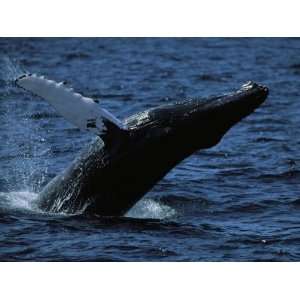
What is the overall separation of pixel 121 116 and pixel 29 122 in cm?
205

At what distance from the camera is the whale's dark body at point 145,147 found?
15.1m

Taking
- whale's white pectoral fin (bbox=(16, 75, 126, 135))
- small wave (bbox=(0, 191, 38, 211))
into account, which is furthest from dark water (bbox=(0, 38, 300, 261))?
whale's white pectoral fin (bbox=(16, 75, 126, 135))

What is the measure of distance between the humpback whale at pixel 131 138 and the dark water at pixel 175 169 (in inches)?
16.2

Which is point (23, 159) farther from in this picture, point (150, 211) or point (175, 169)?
point (150, 211)

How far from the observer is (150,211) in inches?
642

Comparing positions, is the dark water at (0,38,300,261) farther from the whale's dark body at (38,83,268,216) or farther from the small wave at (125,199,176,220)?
the whale's dark body at (38,83,268,216)

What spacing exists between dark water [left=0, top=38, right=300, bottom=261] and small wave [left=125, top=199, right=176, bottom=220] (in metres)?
0.04

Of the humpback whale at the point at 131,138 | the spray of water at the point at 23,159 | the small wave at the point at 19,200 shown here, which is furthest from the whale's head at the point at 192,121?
the small wave at the point at 19,200

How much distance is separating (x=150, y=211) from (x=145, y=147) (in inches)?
59.0

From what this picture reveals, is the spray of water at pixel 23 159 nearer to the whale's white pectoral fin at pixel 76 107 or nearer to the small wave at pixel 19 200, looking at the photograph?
the small wave at pixel 19 200

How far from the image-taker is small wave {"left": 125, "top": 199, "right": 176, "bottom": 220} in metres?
16.0
